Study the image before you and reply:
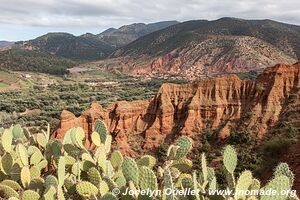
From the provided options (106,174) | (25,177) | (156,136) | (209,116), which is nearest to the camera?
(106,174)

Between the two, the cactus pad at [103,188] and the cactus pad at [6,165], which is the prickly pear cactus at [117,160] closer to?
the cactus pad at [103,188]

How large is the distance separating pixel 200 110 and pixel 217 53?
10351cm

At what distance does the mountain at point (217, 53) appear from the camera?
125125 mm

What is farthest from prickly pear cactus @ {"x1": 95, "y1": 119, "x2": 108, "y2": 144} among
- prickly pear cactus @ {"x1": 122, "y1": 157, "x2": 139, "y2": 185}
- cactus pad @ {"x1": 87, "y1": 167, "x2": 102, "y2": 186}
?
prickly pear cactus @ {"x1": 122, "y1": 157, "x2": 139, "y2": 185}

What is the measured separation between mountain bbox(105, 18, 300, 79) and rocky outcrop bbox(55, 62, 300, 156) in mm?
79051

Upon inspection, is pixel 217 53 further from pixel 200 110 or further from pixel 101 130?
pixel 101 130

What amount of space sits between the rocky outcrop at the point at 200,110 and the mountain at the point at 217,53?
79051 millimetres

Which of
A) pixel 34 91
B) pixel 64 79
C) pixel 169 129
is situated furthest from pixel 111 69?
pixel 169 129

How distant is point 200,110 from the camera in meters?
35.8

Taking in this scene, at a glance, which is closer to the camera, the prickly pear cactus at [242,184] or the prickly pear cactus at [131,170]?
the prickly pear cactus at [242,184]

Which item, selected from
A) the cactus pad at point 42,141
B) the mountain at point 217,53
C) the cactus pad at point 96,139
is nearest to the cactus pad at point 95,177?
the cactus pad at point 96,139

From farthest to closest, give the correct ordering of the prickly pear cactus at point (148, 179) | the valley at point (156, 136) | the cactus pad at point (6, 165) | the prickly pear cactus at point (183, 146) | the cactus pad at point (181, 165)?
1. the cactus pad at point (6, 165)
2. the cactus pad at point (181, 165)
3. the prickly pear cactus at point (183, 146)
4. the valley at point (156, 136)
5. the prickly pear cactus at point (148, 179)

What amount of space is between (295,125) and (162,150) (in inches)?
376

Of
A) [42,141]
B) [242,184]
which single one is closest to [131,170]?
[242,184]
